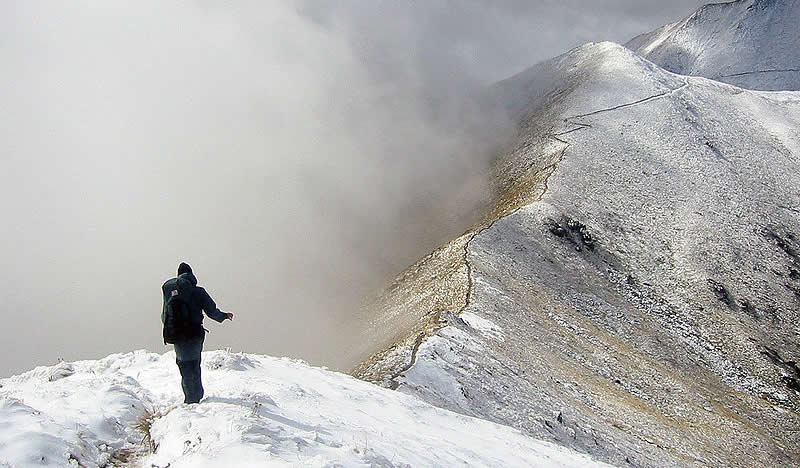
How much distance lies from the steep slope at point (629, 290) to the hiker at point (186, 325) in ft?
31.5

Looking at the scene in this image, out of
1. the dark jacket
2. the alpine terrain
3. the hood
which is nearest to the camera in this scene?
the alpine terrain

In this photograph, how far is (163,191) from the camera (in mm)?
152500

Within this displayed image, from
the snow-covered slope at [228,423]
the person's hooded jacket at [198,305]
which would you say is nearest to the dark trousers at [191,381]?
the snow-covered slope at [228,423]

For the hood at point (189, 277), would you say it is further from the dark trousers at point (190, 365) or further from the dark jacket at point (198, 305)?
the dark trousers at point (190, 365)

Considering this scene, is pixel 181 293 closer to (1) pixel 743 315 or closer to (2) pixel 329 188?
(1) pixel 743 315

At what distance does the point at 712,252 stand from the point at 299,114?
14602cm

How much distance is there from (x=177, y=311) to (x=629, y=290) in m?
43.5

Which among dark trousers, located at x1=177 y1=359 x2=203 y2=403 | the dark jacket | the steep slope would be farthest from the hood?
the steep slope

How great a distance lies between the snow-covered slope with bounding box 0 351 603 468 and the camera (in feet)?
26.2

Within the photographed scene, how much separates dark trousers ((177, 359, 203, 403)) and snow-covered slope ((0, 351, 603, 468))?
0.31m

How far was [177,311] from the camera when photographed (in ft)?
33.1

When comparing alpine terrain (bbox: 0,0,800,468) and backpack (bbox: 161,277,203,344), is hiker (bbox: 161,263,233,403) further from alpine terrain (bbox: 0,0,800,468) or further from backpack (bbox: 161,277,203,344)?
alpine terrain (bbox: 0,0,800,468)

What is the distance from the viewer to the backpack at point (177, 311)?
1009cm

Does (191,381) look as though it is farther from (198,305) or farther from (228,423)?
(228,423)
